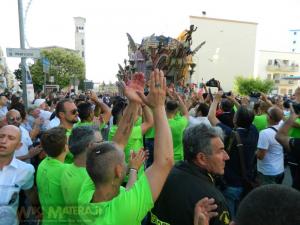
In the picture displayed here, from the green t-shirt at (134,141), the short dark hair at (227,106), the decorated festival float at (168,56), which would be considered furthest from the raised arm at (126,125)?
the decorated festival float at (168,56)

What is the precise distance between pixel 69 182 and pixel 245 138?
252cm

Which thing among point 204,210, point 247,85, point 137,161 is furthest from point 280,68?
point 204,210

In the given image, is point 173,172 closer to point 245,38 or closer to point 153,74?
point 153,74

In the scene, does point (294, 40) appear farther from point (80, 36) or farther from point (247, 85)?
point (247, 85)

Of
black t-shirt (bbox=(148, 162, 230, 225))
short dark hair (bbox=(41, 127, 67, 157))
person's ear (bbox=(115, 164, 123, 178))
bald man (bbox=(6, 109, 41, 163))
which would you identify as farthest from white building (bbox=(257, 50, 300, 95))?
person's ear (bbox=(115, 164, 123, 178))

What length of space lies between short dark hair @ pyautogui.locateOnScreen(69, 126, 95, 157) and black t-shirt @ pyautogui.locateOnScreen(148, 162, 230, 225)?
0.83 meters

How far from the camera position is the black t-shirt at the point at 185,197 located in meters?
2.29

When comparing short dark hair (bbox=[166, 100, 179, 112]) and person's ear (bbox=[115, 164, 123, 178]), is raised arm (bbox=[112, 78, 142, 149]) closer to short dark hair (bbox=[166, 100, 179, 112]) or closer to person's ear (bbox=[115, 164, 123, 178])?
person's ear (bbox=[115, 164, 123, 178])

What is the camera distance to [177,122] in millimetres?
5387

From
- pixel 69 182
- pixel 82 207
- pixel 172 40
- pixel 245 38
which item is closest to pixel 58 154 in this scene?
pixel 69 182

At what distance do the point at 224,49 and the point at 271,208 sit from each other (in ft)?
193

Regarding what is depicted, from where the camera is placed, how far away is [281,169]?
5.14 m

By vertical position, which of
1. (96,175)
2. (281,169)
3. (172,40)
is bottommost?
(281,169)

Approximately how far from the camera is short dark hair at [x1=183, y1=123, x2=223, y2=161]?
2.62 metres
